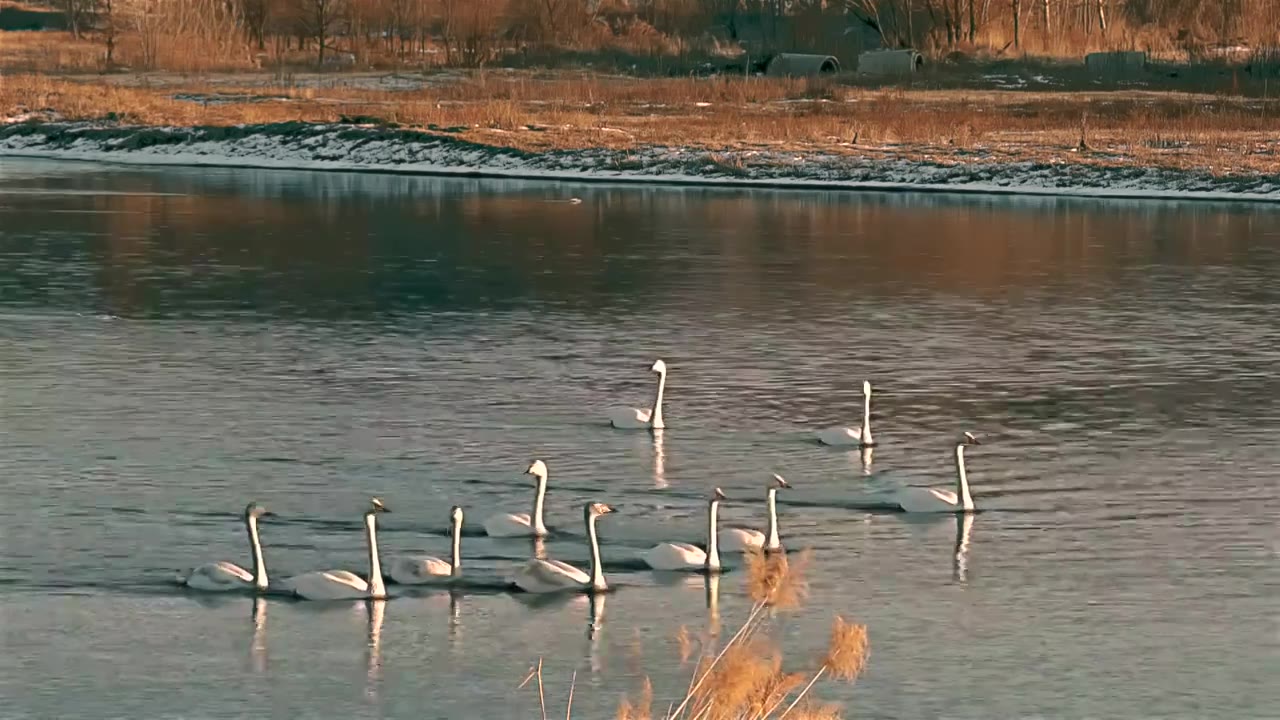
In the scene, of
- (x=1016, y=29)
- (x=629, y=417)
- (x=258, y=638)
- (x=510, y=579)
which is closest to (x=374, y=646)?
(x=258, y=638)

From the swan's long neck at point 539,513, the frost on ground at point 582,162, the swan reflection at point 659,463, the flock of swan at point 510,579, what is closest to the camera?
the flock of swan at point 510,579

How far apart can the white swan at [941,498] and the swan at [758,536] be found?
1249 millimetres

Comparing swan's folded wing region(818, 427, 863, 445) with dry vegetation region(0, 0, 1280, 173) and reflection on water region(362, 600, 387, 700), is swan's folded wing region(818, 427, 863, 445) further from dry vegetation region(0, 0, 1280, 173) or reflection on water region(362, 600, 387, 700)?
dry vegetation region(0, 0, 1280, 173)

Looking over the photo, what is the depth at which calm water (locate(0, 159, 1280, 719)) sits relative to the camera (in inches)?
384

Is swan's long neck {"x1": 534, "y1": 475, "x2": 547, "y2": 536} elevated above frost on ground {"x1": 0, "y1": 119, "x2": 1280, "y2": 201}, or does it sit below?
below

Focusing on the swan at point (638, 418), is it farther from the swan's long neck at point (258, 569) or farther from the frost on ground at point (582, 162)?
the frost on ground at point (582, 162)

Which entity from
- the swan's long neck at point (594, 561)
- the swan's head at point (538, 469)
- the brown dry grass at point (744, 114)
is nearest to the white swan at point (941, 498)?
the swan's head at point (538, 469)

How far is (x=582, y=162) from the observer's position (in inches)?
1681

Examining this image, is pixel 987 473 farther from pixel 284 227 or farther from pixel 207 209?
pixel 207 209

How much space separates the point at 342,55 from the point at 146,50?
858 cm

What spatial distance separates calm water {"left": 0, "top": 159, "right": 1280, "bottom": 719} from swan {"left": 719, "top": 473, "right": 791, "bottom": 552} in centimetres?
28

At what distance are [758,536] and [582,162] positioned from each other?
31352 mm

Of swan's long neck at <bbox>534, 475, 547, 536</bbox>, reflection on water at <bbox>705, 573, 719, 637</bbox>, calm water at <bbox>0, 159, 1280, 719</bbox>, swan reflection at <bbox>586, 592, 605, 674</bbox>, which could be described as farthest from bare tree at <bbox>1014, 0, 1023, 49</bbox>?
swan reflection at <bbox>586, 592, 605, 674</bbox>

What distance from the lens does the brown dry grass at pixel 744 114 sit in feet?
141
